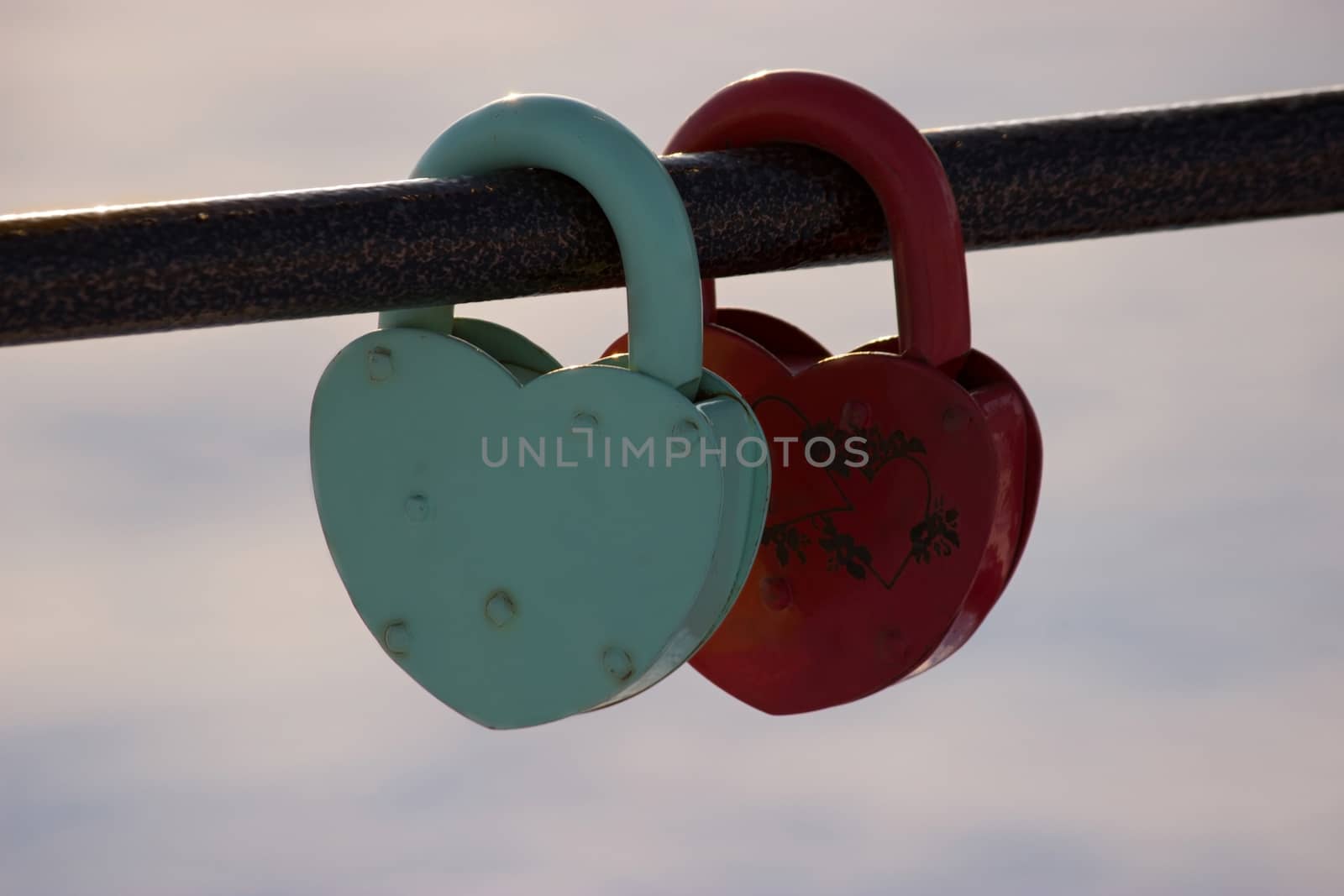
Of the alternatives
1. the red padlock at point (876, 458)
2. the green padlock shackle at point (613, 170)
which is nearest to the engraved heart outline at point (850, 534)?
the red padlock at point (876, 458)

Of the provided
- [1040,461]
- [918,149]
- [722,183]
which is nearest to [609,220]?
[722,183]

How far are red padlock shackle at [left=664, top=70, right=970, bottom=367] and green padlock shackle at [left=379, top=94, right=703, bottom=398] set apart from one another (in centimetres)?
A: 10

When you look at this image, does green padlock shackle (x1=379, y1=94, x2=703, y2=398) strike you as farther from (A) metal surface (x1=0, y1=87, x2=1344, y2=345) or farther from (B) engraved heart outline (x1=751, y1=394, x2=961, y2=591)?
(B) engraved heart outline (x1=751, y1=394, x2=961, y2=591)

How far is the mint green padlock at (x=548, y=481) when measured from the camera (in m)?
0.56

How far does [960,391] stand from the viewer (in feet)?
2.20

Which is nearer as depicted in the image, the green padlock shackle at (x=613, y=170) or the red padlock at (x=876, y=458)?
the green padlock shackle at (x=613, y=170)

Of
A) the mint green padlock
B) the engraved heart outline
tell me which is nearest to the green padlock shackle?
the mint green padlock

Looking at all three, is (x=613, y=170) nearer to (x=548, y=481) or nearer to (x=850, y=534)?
(x=548, y=481)

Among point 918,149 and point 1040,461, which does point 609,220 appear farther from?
point 1040,461

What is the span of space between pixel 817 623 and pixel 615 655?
0.47 ft

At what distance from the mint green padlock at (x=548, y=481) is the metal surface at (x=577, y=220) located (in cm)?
2

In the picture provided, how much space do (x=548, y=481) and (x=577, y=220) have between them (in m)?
0.08

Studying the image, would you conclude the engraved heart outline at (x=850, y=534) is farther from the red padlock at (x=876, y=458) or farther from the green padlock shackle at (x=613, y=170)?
the green padlock shackle at (x=613, y=170)

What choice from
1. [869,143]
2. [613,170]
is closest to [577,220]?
[613,170]
